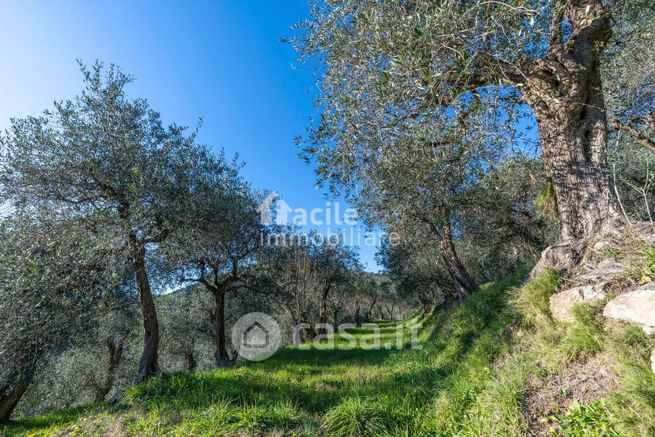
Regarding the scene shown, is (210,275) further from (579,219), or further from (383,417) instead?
(579,219)

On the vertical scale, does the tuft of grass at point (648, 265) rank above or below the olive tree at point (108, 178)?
below

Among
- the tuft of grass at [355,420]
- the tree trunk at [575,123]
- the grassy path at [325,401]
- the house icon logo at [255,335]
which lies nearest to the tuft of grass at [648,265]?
the tree trunk at [575,123]

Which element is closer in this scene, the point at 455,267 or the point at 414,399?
the point at 414,399

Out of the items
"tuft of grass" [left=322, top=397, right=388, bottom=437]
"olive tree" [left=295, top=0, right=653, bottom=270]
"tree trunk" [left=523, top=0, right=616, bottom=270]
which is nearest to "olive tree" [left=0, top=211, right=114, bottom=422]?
"tuft of grass" [left=322, top=397, right=388, bottom=437]

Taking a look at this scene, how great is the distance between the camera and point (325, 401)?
22.8 feet

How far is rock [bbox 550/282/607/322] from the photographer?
4.74m

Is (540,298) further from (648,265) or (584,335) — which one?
(648,265)

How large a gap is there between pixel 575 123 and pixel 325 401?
9.03 meters

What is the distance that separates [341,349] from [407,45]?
17.4 meters

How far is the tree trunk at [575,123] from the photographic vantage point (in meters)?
6.29

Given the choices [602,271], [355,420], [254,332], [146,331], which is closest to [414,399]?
[355,420]

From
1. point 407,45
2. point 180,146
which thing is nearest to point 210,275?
point 180,146

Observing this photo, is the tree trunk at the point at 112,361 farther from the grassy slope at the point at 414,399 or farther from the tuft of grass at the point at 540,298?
the tuft of grass at the point at 540,298

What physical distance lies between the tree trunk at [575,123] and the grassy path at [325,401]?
9.73ft
